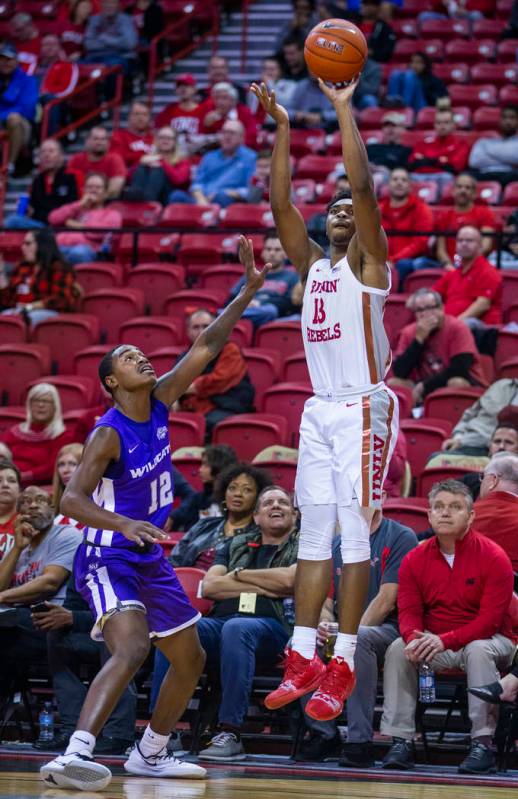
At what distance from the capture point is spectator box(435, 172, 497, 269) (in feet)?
39.5

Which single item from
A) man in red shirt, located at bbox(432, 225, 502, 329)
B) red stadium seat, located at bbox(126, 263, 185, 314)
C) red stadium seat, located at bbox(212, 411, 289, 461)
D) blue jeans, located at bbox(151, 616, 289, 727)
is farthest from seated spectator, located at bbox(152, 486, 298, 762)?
red stadium seat, located at bbox(126, 263, 185, 314)

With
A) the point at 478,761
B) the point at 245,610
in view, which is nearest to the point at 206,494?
the point at 245,610

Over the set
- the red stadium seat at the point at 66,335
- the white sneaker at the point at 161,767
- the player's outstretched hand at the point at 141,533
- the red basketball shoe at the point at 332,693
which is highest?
the red stadium seat at the point at 66,335

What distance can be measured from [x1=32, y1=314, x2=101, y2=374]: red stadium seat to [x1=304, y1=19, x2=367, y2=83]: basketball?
20.0 feet

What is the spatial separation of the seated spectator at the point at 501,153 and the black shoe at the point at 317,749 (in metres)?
7.83

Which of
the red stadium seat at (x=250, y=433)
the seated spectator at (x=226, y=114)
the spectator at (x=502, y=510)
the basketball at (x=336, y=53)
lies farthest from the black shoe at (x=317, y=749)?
the seated spectator at (x=226, y=114)

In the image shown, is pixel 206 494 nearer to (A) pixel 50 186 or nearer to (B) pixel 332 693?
(B) pixel 332 693

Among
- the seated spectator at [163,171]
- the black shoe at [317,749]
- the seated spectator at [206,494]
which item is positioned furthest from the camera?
the seated spectator at [163,171]

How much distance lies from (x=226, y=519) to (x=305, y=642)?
2.49 metres

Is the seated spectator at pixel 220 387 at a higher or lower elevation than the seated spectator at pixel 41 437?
higher

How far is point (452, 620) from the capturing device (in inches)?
281

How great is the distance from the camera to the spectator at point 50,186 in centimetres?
1411

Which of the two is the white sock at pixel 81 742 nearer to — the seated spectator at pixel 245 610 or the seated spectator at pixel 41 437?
the seated spectator at pixel 245 610

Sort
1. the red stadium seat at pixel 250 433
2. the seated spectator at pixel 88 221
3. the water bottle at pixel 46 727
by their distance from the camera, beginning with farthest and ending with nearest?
the seated spectator at pixel 88 221 < the red stadium seat at pixel 250 433 < the water bottle at pixel 46 727
